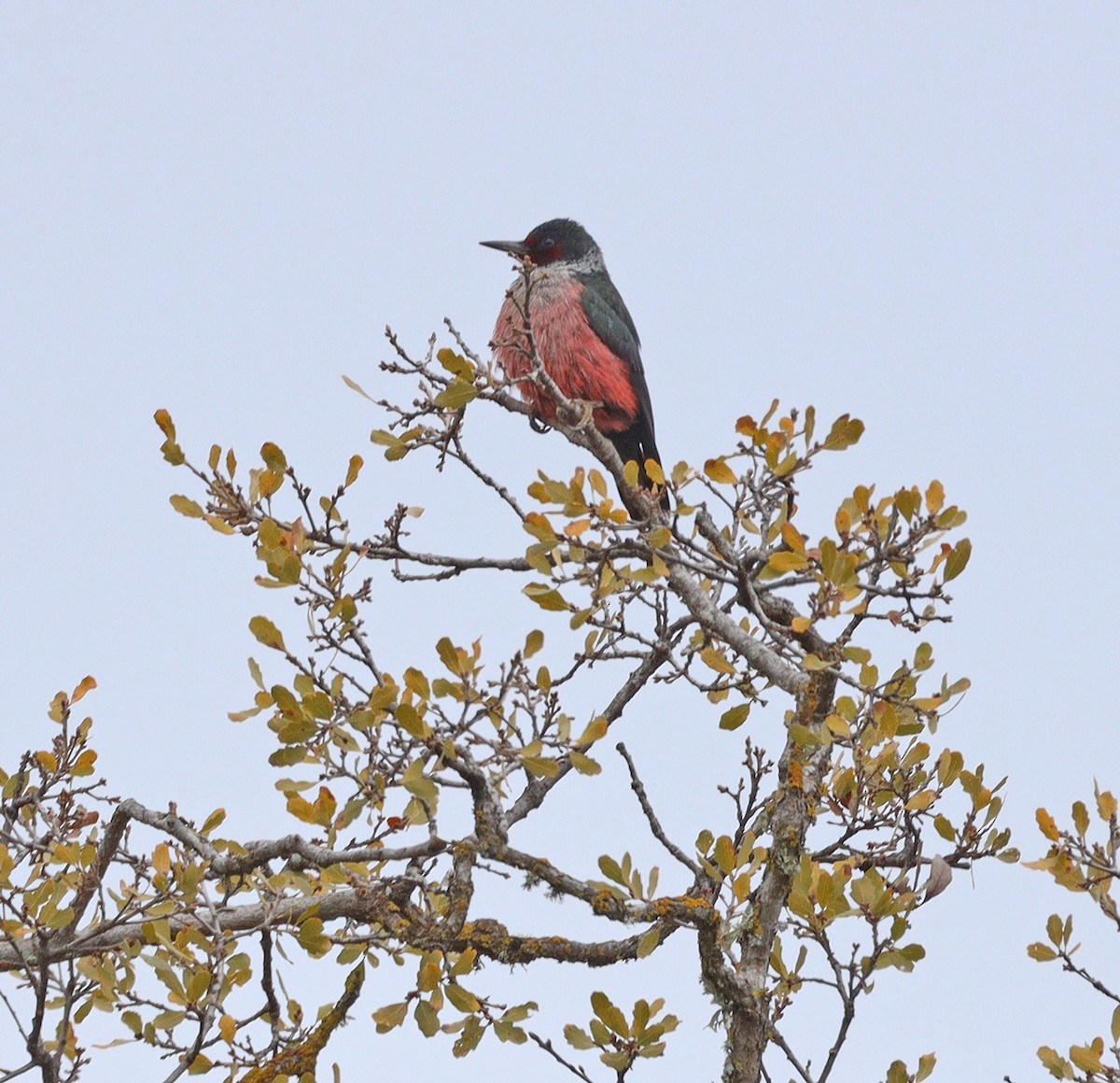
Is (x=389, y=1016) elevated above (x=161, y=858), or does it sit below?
below

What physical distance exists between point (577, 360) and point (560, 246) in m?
1.67

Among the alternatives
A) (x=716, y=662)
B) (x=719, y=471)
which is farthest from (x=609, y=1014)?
(x=719, y=471)

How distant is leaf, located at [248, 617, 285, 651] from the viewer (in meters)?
3.45

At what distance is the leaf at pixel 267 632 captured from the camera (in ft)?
11.3

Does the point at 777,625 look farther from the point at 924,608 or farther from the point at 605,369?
the point at 605,369

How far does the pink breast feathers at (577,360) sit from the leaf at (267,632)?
3.63 meters

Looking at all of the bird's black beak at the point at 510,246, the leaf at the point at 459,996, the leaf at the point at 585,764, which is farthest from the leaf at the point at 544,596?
the bird's black beak at the point at 510,246

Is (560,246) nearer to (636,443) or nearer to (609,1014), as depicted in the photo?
(636,443)

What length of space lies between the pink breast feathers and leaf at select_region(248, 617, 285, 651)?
363cm

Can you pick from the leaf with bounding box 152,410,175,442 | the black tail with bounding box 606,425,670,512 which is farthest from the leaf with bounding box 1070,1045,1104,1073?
the black tail with bounding box 606,425,670,512

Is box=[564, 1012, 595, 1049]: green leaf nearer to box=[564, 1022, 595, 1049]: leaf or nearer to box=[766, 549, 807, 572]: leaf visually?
box=[564, 1022, 595, 1049]: leaf

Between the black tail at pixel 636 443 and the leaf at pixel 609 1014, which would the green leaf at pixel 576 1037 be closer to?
the leaf at pixel 609 1014

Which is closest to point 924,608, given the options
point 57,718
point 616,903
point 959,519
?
point 959,519

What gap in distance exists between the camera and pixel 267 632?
345 centimetres
